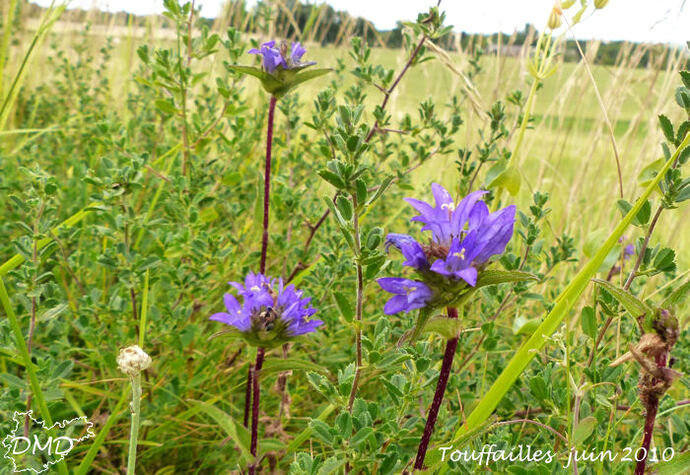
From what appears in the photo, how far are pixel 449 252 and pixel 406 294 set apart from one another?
0.28 ft

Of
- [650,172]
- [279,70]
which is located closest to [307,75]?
[279,70]

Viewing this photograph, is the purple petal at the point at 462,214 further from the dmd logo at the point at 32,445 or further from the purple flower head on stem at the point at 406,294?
the dmd logo at the point at 32,445

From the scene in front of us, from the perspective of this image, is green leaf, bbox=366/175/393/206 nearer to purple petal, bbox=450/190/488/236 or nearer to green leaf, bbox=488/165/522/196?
purple petal, bbox=450/190/488/236

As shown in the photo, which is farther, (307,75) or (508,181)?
(508,181)

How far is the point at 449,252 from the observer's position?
2.24ft

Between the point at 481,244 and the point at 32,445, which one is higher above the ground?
the point at 481,244

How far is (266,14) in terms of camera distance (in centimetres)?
219

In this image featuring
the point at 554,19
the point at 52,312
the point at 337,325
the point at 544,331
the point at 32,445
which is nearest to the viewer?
the point at 544,331

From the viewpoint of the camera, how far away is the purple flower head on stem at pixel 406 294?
2.24ft

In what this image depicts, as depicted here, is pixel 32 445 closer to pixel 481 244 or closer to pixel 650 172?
pixel 481 244

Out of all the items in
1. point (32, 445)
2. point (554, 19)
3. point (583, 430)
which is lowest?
point (32, 445)

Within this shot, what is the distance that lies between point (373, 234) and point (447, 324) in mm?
198

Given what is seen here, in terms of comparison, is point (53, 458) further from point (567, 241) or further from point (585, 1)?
point (585, 1)

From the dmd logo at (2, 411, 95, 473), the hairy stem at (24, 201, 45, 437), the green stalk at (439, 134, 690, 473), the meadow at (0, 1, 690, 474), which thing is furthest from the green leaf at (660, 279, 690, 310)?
the hairy stem at (24, 201, 45, 437)
